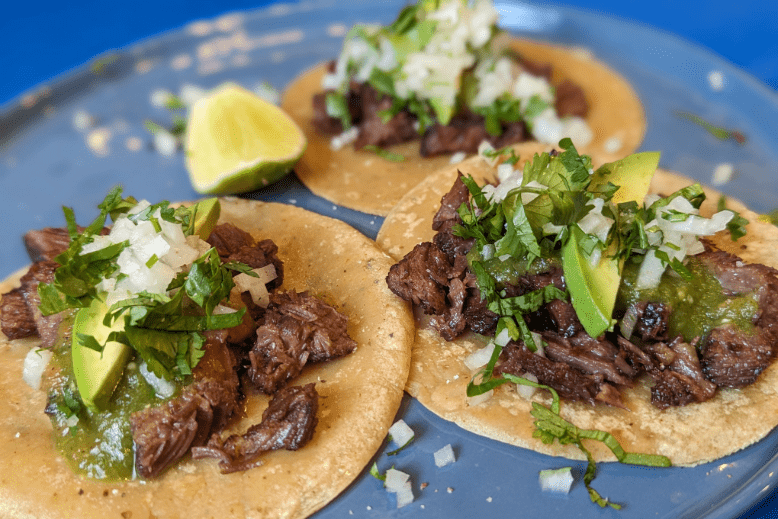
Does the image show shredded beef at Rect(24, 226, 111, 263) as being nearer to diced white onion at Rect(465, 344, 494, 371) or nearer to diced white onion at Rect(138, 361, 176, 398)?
diced white onion at Rect(138, 361, 176, 398)

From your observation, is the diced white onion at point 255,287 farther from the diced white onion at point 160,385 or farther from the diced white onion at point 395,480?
the diced white onion at point 395,480

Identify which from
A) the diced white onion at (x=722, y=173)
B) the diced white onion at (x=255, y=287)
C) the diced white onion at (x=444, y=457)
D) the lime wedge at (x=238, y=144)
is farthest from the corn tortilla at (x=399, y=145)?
the diced white onion at (x=444, y=457)

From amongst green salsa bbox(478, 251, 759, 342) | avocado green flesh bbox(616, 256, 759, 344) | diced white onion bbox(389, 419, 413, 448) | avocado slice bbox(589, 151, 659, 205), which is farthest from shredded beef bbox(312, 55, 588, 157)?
diced white onion bbox(389, 419, 413, 448)

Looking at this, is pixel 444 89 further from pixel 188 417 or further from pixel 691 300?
pixel 188 417

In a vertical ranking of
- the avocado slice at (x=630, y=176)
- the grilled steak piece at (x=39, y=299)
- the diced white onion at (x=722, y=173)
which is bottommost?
the diced white onion at (x=722, y=173)

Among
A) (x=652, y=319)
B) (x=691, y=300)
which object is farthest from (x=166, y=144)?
(x=691, y=300)
